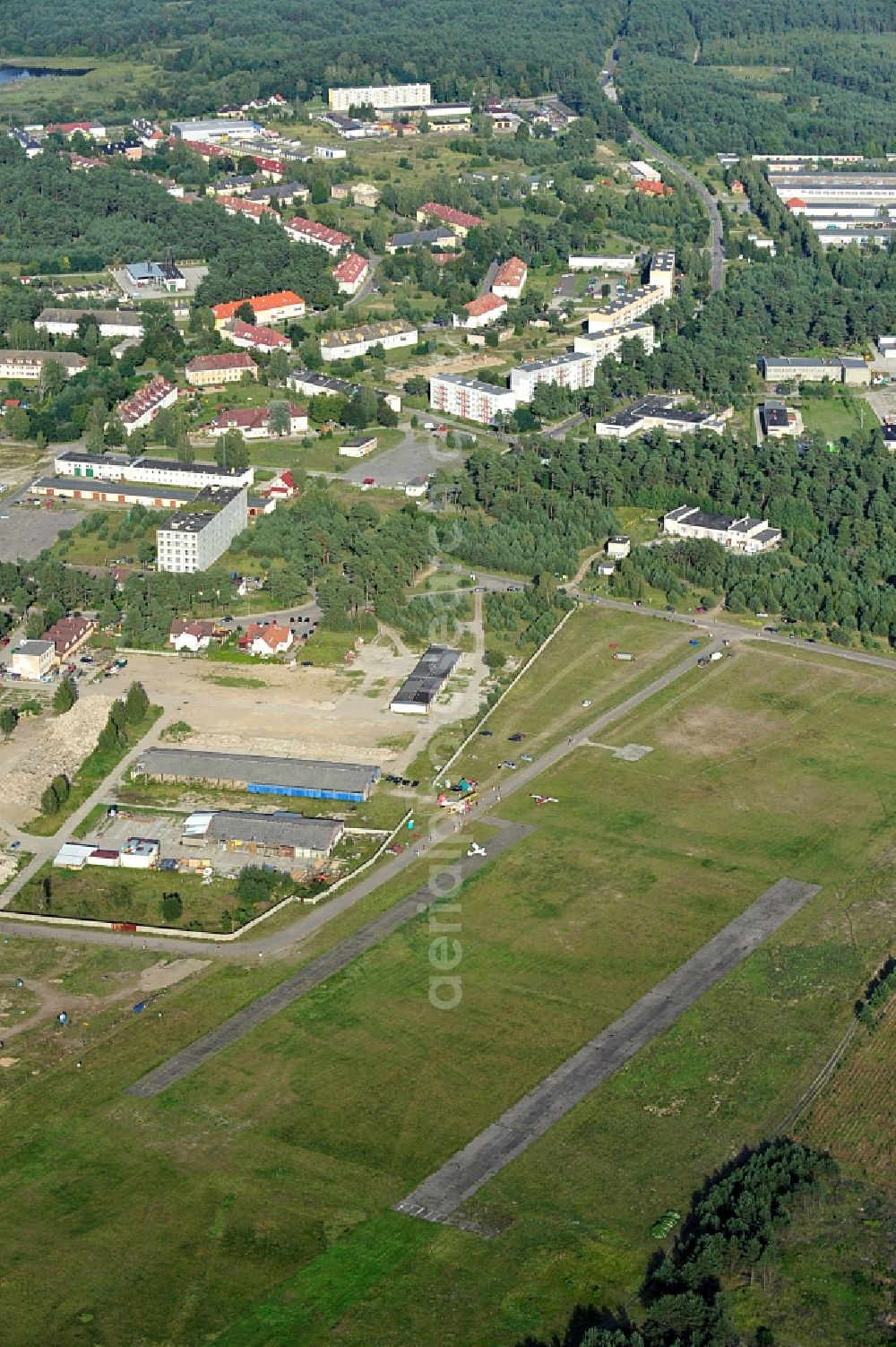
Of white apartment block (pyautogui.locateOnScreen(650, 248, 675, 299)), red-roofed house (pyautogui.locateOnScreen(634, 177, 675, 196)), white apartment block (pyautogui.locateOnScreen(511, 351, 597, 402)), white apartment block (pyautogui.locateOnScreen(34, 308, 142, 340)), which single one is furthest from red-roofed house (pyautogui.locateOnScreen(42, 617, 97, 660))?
red-roofed house (pyautogui.locateOnScreen(634, 177, 675, 196))

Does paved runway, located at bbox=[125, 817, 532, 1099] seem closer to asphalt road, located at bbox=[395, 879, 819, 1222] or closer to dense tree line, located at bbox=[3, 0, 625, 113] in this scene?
asphalt road, located at bbox=[395, 879, 819, 1222]

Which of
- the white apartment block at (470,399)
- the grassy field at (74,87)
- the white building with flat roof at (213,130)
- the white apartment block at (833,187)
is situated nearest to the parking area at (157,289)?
the white apartment block at (470,399)

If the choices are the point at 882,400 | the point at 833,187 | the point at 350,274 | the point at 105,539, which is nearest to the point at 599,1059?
the point at 105,539

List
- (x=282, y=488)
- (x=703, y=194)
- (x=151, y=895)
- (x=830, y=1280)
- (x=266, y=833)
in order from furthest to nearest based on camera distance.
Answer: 1. (x=703, y=194)
2. (x=282, y=488)
3. (x=266, y=833)
4. (x=151, y=895)
5. (x=830, y=1280)

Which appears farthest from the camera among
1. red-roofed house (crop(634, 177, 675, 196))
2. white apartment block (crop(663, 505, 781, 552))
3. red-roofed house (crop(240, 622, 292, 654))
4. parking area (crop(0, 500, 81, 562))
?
red-roofed house (crop(634, 177, 675, 196))

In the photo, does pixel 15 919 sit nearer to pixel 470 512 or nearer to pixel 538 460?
pixel 470 512

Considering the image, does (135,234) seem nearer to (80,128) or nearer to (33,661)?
(80,128)

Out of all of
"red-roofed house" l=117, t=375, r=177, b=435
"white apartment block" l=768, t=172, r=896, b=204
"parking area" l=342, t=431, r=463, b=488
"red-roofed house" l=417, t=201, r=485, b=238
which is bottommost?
"parking area" l=342, t=431, r=463, b=488
